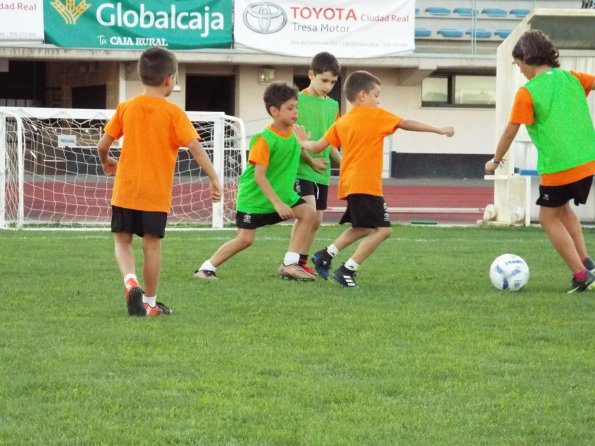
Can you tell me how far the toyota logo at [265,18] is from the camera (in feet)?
74.7

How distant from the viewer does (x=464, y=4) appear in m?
30.8

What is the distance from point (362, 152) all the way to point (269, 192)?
0.67 metres

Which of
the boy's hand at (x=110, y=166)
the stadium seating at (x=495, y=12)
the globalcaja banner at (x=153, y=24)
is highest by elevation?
the stadium seating at (x=495, y=12)

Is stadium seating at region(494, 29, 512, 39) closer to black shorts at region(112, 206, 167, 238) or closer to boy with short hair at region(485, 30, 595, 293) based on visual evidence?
boy with short hair at region(485, 30, 595, 293)

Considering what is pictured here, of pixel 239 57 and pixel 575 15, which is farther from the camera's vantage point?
pixel 239 57

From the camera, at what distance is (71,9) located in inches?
860

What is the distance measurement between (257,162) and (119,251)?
1.73 metres

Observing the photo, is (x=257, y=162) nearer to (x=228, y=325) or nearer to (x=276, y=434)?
(x=228, y=325)

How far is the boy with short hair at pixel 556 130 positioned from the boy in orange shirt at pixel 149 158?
2.22 metres

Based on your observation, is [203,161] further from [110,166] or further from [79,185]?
[79,185]

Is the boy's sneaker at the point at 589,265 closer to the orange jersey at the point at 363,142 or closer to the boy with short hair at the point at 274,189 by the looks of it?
the orange jersey at the point at 363,142

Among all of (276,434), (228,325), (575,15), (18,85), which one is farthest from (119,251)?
(18,85)

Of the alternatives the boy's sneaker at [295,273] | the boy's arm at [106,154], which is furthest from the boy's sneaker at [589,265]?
the boy's arm at [106,154]

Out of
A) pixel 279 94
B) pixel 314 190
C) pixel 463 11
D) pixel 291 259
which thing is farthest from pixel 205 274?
pixel 463 11
